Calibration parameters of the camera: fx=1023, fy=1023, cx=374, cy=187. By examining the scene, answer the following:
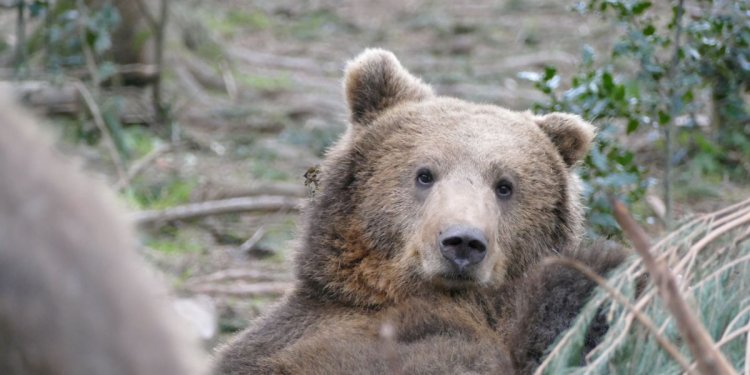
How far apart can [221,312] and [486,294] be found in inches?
133

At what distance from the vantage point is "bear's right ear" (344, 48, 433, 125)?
530cm

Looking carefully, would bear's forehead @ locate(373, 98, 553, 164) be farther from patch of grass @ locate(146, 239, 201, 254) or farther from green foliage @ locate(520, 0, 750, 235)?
patch of grass @ locate(146, 239, 201, 254)

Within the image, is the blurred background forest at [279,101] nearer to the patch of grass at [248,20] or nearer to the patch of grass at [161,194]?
the patch of grass at [161,194]

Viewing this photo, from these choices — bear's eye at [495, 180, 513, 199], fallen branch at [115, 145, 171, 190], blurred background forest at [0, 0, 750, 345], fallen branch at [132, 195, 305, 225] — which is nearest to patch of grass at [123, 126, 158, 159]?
blurred background forest at [0, 0, 750, 345]

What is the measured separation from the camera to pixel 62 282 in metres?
1.67

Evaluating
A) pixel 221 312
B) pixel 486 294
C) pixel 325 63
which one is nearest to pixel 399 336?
pixel 486 294

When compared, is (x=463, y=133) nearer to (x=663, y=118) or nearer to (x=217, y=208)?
(x=663, y=118)

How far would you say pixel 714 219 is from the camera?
11.2 ft

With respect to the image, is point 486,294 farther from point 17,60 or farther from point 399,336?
point 17,60

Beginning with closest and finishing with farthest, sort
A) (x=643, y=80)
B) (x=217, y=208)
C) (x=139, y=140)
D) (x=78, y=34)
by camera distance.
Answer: (x=643, y=80) → (x=217, y=208) → (x=78, y=34) → (x=139, y=140)

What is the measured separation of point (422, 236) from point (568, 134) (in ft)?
3.67

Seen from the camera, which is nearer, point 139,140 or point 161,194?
point 161,194

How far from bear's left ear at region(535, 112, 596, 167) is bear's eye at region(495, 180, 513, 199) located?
48 centimetres

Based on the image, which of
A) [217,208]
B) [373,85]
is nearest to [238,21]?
[217,208]
